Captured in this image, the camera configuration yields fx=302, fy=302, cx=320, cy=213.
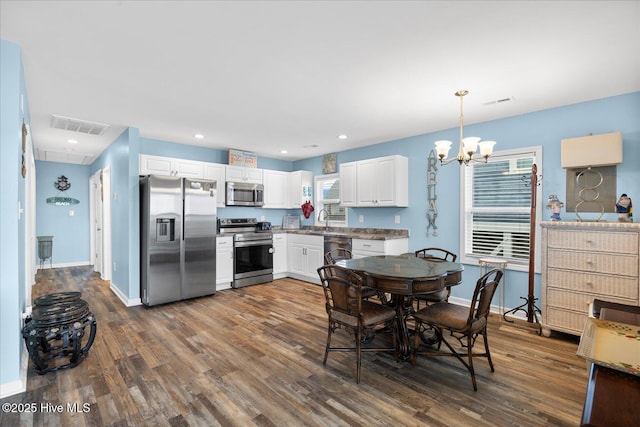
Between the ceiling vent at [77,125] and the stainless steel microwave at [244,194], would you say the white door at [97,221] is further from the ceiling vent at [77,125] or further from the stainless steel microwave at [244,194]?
the stainless steel microwave at [244,194]

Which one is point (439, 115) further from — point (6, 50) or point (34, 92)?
point (34, 92)

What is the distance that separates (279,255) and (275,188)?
138 centimetres

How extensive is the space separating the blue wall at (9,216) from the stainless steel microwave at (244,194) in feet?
10.6

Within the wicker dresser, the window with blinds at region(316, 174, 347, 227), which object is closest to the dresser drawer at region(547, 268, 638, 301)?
the wicker dresser

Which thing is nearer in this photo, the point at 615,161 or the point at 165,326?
the point at 615,161

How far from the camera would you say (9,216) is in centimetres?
219

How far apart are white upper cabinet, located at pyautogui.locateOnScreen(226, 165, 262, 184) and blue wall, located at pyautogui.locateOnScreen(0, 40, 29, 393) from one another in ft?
10.8

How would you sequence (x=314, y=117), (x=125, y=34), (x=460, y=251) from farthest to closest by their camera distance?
A: (x=460, y=251) < (x=314, y=117) < (x=125, y=34)

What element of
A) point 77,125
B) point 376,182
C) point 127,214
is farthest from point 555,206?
point 77,125

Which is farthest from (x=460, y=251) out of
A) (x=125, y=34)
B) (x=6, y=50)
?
(x=6, y=50)

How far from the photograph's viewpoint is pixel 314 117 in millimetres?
3807

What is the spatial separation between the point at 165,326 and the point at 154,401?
1511 mm

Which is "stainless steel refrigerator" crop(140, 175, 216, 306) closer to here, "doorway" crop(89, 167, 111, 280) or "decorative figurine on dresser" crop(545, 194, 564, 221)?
"doorway" crop(89, 167, 111, 280)

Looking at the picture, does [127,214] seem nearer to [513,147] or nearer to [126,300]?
[126,300]
